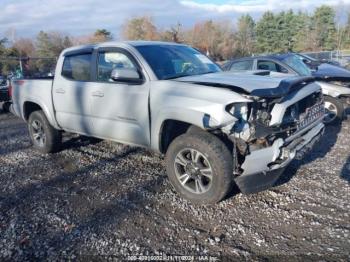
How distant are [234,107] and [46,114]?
3.77 metres

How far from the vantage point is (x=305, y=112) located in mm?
4398

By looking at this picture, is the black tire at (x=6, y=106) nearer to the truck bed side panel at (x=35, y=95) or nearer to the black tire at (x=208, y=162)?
the truck bed side panel at (x=35, y=95)

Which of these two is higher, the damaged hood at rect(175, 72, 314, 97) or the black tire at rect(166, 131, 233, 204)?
the damaged hood at rect(175, 72, 314, 97)

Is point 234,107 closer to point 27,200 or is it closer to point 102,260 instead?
point 102,260

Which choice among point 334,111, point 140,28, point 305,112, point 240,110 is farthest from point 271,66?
point 140,28

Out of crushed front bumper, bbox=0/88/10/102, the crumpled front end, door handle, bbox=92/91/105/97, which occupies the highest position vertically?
door handle, bbox=92/91/105/97

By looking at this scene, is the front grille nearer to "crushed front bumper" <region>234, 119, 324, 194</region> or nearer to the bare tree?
"crushed front bumper" <region>234, 119, 324, 194</region>

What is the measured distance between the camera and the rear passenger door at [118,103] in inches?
183

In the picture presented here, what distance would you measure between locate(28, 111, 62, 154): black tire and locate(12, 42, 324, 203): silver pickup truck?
1.43 feet

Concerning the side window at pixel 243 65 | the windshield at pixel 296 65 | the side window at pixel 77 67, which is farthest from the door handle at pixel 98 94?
the windshield at pixel 296 65

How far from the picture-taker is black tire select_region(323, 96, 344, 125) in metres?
7.62

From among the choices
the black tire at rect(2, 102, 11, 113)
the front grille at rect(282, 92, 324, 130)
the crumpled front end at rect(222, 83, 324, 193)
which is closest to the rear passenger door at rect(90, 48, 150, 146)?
the crumpled front end at rect(222, 83, 324, 193)

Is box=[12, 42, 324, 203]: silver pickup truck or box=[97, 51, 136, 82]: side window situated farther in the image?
box=[97, 51, 136, 82]: side window

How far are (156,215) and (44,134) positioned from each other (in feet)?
11.4
